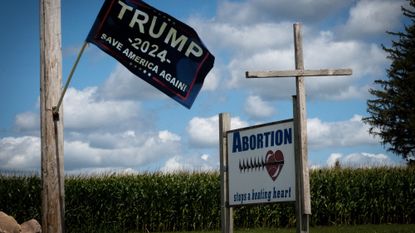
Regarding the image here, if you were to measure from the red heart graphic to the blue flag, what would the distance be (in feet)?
5.82

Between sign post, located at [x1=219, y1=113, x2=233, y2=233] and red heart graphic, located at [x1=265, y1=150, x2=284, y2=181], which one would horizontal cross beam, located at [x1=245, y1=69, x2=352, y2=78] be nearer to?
sign post, located at [x1=219, y1=113, x2=233, y2=233]

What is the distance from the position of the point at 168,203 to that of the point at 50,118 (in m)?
15.6

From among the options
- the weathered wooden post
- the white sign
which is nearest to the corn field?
the weathered wooden post

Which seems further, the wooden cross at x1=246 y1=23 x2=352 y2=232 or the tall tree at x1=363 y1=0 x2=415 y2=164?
the tall tree at x1=363 y1=0 x2=415 y2=164

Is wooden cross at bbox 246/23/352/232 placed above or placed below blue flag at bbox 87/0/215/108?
below

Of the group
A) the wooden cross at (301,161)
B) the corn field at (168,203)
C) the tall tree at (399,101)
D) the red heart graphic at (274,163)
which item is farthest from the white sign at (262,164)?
the tall tree at (399,101)

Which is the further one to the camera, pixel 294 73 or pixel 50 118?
pixel 50 118

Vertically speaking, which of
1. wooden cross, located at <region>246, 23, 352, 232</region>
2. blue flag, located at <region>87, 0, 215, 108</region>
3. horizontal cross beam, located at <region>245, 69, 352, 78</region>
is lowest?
wooden cross, located at <region>246, 23, 352, 232</region>

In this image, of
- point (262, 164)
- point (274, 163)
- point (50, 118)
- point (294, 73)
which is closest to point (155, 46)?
point (50, 118)

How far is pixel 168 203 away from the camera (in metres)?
26.0

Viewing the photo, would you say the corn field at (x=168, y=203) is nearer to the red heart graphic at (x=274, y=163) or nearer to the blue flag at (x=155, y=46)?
the blue flag at (x=155, y=46)

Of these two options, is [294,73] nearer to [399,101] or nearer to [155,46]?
[155,46]

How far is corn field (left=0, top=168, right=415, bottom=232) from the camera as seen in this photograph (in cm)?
2511

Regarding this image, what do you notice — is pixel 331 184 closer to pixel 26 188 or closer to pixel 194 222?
pixel 194 222
